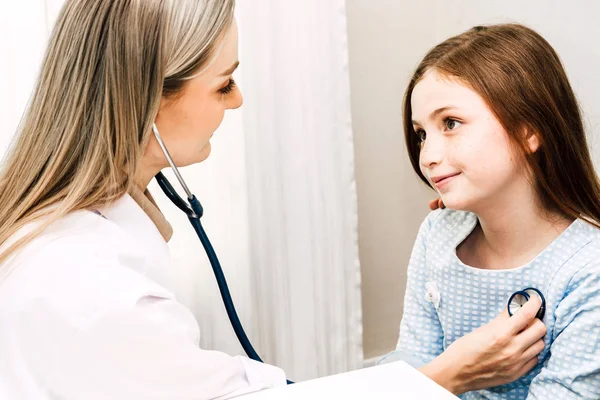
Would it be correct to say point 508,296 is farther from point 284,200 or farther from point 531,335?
point 284,200

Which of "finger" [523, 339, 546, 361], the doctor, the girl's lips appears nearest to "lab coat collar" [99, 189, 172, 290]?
the doctor

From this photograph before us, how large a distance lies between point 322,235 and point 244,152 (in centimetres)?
31

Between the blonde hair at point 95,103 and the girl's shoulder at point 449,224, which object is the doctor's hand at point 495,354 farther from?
the blonde hair at point 95,103

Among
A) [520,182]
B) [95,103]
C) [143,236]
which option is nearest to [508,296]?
[520,182]

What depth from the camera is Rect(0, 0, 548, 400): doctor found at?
0.71 meters

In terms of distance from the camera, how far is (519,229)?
1.01 metres

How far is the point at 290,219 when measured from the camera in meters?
1.62

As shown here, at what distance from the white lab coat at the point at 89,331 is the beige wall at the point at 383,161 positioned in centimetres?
121

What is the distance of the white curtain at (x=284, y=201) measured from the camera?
1.53 meters

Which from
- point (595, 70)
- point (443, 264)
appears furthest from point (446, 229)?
point (595, 70)

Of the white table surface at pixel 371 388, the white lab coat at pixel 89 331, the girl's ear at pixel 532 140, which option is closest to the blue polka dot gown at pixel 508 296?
the girl's ear at pixel 532 140

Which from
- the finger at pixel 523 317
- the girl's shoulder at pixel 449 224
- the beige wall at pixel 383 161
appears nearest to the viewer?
the finger at pixel 523 317

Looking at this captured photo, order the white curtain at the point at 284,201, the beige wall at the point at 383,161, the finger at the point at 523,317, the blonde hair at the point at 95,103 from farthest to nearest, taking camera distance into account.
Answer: the beige wall at the point at 383,161, the white curtain at the point at 284,201, the finger at the point at 523,317, the blonde hair at the point at 95,103

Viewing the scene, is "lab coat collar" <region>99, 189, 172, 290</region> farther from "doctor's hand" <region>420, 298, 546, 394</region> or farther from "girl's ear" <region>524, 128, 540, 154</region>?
"girl's ear" <region>524, 128, 540, 154</region>
